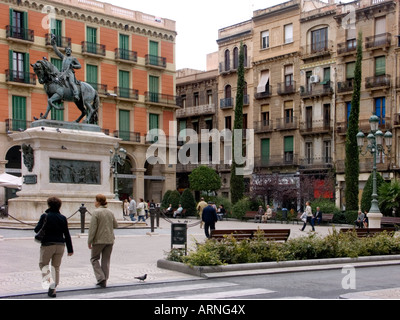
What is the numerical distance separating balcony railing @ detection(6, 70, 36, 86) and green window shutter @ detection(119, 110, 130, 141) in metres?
8.56

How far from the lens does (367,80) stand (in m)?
47.5

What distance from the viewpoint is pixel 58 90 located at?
24609 mm

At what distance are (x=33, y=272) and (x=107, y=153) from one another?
12.9 metres

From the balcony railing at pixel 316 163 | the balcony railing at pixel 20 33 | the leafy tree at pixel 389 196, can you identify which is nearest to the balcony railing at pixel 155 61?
the balcony railing at pixel 20 33

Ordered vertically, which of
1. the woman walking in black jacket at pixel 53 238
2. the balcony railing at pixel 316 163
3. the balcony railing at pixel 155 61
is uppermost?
the balcony railing at pixel 155 61

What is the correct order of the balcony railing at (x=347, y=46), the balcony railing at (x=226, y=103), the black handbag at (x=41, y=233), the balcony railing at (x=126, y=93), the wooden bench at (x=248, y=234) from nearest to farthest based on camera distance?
the black handbag at (x=41, y=233), the wooden bench at (x=248, y=234), the balcony railing at (x=347, y=46), the balcony railing at (x=126, y=93), the balcony railing at (x=226, y=103)

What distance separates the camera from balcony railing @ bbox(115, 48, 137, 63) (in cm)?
5112

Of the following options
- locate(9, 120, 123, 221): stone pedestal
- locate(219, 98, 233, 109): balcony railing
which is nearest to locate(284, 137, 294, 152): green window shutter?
locate(219, 98, 233, 109): balcony railing

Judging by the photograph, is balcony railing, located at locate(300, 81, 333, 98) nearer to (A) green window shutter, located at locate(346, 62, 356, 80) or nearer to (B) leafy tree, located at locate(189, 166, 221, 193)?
(A) green window shutter, located at locate(346, 62, 356, 80)

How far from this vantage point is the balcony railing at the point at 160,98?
2106 inches

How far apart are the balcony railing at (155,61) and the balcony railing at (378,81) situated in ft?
57.0

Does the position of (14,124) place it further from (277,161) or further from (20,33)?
(277,161)

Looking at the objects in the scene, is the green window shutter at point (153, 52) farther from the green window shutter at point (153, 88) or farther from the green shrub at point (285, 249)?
the green shrub at point (285, 249)
